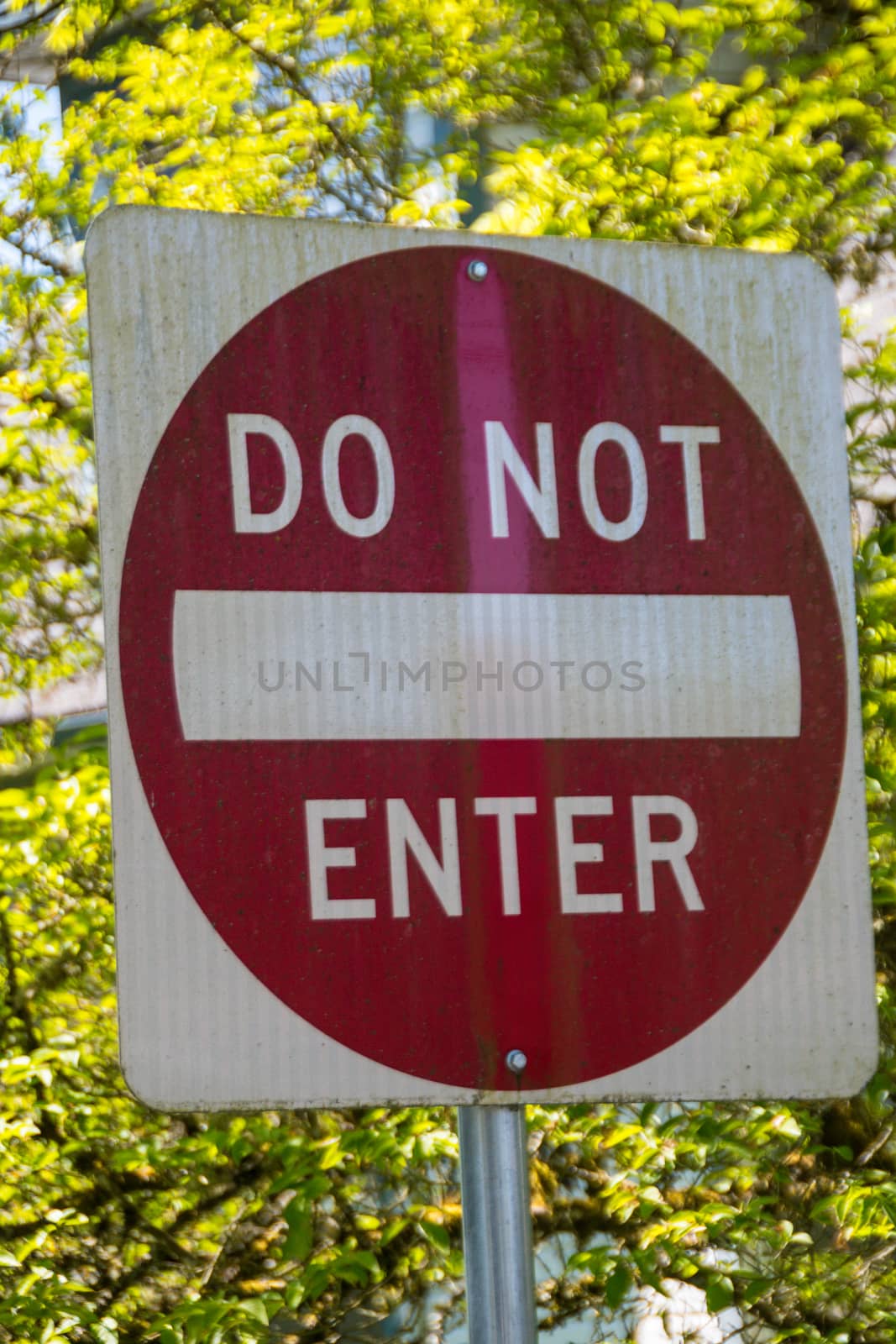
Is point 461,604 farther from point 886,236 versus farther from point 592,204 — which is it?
point 886,236

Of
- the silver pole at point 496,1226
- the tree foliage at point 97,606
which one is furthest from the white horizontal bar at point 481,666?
the tree foliage at point 97,606

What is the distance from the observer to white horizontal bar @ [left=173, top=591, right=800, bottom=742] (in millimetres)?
845

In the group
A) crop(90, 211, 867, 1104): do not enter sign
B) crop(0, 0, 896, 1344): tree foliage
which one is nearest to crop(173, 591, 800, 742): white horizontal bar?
crop(90, 211, 867, 1104): do not enter sign

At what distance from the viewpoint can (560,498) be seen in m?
0.91

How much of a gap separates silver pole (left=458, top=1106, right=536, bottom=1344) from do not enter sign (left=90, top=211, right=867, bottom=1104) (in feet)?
0.10

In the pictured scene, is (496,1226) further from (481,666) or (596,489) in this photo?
(596,489)

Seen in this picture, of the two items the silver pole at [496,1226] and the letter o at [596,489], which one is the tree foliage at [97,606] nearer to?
the silver pole at [496,1226]

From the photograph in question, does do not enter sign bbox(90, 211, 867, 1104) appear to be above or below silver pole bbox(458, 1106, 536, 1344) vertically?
above

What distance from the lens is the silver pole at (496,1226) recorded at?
80 cm

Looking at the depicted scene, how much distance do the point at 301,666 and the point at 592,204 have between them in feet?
7.83

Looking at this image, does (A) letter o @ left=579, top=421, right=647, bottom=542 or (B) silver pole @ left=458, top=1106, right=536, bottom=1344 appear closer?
(B) silver pole @ left=458, top=1106, right=536, bottom=1344

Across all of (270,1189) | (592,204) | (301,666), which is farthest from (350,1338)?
(301,666)

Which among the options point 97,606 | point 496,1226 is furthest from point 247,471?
point 97,606

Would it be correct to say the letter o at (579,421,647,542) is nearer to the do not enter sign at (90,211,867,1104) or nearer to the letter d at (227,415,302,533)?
the do not enter sign at (90,211,867,1104)
